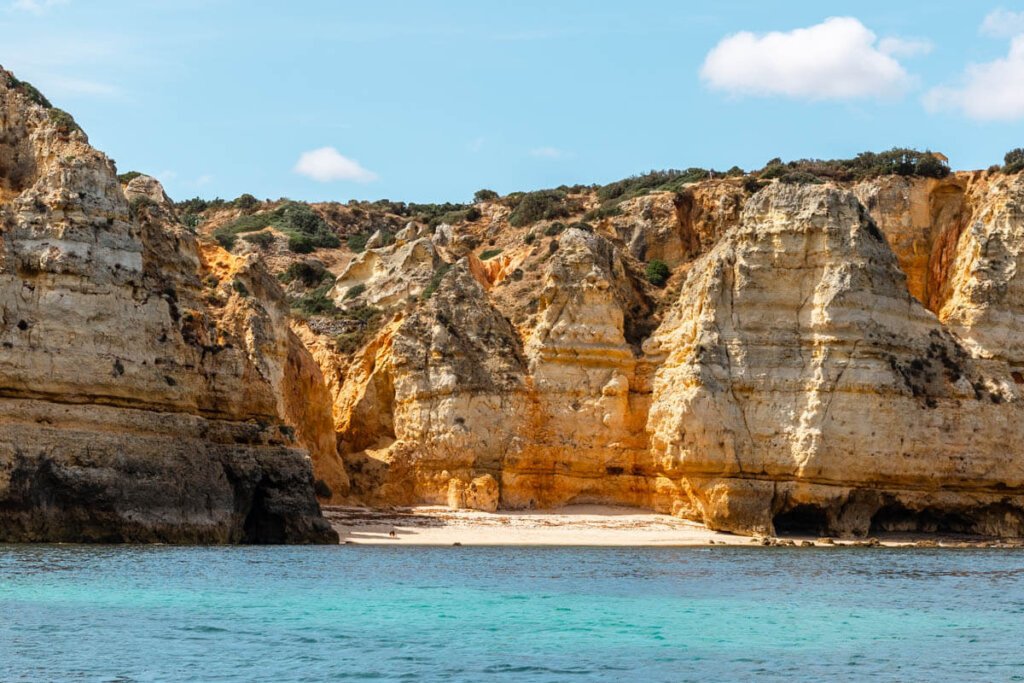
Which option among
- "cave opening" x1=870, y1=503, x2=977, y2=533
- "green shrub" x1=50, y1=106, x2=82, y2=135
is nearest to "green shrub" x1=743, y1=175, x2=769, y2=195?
"cave opening" x1=870, y1=503, x2=977, y2=533

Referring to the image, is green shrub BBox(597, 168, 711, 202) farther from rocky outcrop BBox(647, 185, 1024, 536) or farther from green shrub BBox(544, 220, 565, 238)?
rocky outcrop BBox(647, 185, 1024, 536)

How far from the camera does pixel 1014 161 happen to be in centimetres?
5656

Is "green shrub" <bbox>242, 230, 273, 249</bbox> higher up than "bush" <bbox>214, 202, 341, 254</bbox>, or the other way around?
"bush" <bbox>214, 202, 341, 254</bbox>

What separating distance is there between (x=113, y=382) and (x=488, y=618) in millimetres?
14902

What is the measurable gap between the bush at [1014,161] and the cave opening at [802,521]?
16.4 metres

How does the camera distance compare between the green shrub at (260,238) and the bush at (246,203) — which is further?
the bush at (246,203)

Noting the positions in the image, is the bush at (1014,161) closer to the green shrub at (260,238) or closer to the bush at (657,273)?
the bush at (657,273)

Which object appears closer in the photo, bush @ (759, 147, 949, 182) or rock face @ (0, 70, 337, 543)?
rock face @ (0, 70, 337, 543)

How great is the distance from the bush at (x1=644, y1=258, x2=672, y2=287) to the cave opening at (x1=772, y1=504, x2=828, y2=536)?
38.0 ft

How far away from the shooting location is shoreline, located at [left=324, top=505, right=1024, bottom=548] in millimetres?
43094

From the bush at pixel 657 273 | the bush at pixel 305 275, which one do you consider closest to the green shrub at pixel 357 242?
the bush at pixel 305 275

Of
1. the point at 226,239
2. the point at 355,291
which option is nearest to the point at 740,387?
the point at 355,291

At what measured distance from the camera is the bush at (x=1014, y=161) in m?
54.8

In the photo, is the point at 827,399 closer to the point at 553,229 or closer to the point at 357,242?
the point at 553,229
